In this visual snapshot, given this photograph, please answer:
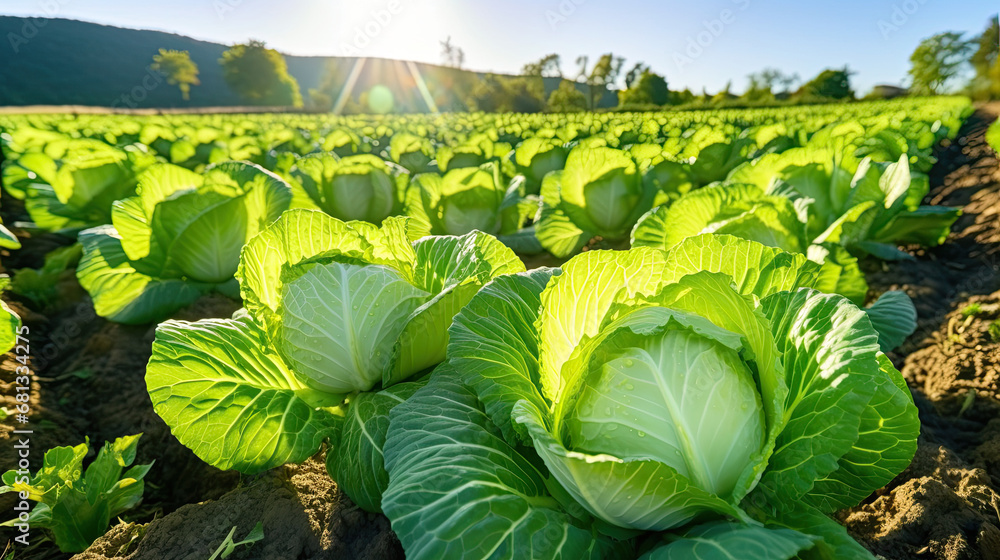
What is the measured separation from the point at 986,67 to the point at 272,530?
2904 inches

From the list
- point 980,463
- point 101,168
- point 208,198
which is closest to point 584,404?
point 980,463

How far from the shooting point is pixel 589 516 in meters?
1.38

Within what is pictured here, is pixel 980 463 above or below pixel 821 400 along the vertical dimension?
below

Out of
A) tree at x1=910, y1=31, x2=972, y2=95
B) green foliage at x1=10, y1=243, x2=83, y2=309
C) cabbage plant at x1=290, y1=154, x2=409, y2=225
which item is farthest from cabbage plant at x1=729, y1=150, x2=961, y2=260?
tree at x1=910, y1=31, x2=972, y2=95

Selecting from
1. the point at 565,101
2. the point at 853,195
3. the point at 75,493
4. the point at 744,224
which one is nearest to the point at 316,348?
the point at 75,493

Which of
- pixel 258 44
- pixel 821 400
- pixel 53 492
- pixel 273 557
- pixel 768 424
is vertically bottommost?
pixel 273 557

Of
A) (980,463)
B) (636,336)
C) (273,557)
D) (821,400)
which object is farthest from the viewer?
(980,463)

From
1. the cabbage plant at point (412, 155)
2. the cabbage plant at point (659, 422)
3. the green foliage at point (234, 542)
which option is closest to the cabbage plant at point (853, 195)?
the cabbage plant at point (659, 422)

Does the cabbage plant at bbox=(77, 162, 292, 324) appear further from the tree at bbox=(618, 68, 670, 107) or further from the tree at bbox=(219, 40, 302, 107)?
the tree at bbox=(219, 40, 302, 107)

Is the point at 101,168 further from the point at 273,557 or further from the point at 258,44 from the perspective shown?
the point at 258,44

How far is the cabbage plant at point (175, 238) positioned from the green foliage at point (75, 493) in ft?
5.63

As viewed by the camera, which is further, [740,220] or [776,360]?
[740,220]

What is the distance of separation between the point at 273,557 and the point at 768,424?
1603 millimetres

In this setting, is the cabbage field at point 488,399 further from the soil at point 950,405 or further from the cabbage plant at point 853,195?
the cabbage plant at point 853,195
